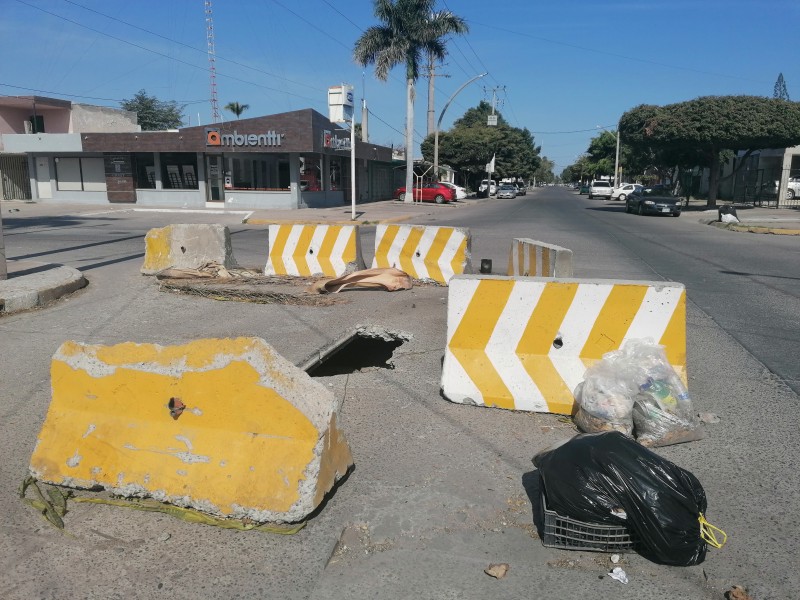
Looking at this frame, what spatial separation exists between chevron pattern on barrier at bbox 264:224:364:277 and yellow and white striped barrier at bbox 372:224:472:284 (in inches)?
17.5

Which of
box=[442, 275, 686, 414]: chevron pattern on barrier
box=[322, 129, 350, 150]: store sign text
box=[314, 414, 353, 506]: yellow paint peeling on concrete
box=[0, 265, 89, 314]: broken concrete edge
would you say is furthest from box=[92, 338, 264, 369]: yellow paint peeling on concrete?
box=[322, 129, 350, 150]: store sign text

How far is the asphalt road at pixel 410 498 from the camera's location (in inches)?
115

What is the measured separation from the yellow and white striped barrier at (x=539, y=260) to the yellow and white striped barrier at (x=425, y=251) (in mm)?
739

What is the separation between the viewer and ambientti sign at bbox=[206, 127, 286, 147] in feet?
105

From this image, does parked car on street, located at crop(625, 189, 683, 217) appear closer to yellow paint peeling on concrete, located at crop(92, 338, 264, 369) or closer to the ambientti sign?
the ambientti sign

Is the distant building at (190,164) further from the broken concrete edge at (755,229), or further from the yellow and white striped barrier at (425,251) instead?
the yellow and white striped barrier at (425,251)

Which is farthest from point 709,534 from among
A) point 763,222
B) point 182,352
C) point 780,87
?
point 780,87

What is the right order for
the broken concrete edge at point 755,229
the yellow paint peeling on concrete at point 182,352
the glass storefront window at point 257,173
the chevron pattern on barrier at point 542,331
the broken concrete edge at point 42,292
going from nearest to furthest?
1. the yellow paint peeling on concrete at point 182,352
2. the chevron pattern on barrier at point 542,331
3. the broken concrete edge at point 42,292
4. the broken concrete edge at point 755,229
5. the glass storefront window at point 257,173

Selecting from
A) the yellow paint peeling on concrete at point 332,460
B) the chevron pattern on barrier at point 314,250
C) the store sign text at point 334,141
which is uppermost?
the store sign text at point 334,141

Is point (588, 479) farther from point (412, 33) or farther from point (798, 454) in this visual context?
point (412, 33)

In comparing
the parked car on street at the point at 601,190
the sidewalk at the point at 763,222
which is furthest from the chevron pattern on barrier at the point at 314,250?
the parked car on street at the point at 601,190

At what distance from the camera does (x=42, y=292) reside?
8508 mm

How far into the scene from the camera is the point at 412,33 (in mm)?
42562

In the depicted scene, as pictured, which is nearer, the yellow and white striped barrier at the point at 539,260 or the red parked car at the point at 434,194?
the yellow and white striped barrier at the point at 539,260
